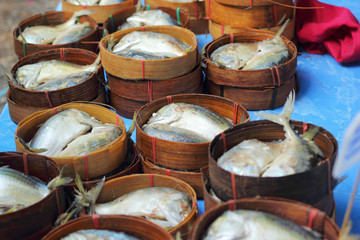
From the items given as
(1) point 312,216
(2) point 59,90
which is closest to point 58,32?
(2) point 59,90

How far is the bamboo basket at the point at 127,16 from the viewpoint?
511 centimetres

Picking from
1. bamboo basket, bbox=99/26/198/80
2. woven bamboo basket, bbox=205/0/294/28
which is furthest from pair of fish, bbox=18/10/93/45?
woven bamboo basket, bbox=205/0/294/28

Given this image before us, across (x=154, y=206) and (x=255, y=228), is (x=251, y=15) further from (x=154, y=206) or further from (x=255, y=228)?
(x=255, y=228)

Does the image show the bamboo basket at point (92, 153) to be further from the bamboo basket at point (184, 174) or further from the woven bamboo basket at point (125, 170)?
the bamboo basket at point (184, 174)

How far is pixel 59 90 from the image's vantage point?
377 centimetres

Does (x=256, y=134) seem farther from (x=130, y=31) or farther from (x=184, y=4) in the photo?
(x=184, y=4)

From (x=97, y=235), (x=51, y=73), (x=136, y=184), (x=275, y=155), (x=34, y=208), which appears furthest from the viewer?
(x=51, y=73)

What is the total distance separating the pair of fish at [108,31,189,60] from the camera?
412cm

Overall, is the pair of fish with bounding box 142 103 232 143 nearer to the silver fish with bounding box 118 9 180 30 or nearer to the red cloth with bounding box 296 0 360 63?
the silver fish with bounding box 118 9 180 30

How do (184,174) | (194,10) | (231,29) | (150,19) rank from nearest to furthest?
(184,174) → (231,29) → (150,19) → (194,10)

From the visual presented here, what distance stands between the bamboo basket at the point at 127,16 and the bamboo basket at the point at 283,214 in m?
3.21

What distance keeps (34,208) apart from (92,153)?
660 mm

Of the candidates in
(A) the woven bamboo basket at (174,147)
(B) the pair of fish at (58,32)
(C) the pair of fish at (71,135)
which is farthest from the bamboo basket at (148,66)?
(B) the pair of fish at (58,32)

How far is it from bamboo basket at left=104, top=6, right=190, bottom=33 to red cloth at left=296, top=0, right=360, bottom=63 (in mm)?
1338
